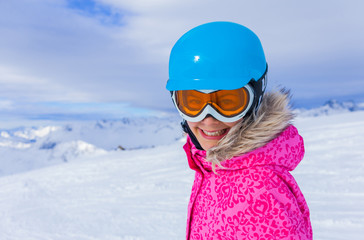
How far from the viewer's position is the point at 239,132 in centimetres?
127

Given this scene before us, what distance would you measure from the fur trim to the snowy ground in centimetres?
245

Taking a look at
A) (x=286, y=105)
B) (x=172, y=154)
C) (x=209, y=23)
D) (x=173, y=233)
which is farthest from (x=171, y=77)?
(x=172, y=154)

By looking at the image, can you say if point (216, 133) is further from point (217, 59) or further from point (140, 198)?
point (140, 198)

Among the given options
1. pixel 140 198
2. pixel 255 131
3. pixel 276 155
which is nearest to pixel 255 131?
pixel 255 131

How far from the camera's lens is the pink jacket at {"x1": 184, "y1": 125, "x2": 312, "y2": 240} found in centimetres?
116

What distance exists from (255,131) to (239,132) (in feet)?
0.23

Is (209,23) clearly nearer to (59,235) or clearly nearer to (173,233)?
(173,233)

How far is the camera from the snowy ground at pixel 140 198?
3639mm

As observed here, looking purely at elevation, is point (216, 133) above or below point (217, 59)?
below

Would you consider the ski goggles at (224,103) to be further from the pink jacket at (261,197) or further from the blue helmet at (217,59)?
the pink jacket at (261,197)

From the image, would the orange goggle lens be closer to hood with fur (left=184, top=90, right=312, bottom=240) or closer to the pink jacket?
hood with fur (left=184, top=90, right=312, bottom=240)

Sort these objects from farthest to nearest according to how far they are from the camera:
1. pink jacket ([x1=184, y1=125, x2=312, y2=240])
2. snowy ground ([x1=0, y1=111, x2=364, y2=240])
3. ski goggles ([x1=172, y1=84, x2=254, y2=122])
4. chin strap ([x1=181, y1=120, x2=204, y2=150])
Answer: snowy ground ([x1=0, y1=111, x2=364, y2=240]) < chin strap ([x1=181, y1=120, x2=204, y2=150]) < ski goggles ([x1=172, y1=84, x2=254, y2=122]) < pink jacket ([x1=184, y1=125, x2=312, y2=240])

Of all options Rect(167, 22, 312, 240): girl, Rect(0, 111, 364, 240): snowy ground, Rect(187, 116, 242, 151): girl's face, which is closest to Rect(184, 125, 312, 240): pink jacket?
Rect(167, 22, 312, 240): girl

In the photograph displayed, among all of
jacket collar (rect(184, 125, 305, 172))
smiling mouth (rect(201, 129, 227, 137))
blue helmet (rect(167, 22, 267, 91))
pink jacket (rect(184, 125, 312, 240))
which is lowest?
pink jacket (rect(184, 125, 312, 240))
